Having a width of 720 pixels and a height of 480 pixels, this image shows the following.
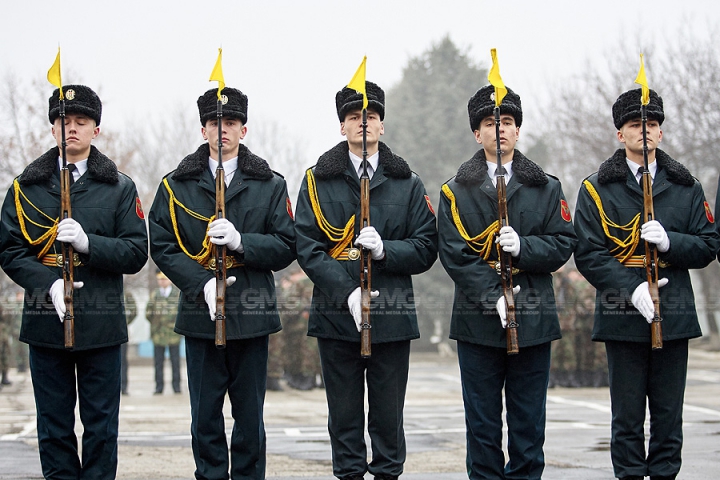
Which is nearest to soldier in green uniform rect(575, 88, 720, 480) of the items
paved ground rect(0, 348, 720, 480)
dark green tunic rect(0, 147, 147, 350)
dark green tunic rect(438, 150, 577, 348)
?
dark green tunic rect(438, 150, 577, 348)

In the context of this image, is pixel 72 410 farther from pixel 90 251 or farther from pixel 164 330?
pixel 164 330

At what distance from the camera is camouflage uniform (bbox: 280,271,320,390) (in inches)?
725

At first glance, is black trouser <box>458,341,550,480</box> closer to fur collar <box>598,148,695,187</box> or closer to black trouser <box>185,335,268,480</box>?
fur collar <box>598,148,695,187</box>

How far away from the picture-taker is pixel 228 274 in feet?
20.9

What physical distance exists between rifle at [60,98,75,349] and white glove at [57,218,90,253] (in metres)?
0.06

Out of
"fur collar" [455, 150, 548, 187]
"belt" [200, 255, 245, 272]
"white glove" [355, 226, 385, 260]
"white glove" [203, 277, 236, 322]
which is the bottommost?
"white glove" [203, 277, 236, 322]

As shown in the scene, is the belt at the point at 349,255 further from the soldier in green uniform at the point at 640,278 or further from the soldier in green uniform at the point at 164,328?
the soldier in green uniform at the point at 164,328

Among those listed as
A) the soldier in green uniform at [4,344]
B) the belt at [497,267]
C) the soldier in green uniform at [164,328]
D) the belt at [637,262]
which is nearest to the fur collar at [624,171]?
the belt at [637,262]

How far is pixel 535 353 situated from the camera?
20.8 feet

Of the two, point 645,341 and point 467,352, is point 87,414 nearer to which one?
point 467,352

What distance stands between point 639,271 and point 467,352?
3.97 feet

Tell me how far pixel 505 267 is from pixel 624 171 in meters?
1.11

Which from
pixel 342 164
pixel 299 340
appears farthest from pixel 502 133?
pixel 299 340

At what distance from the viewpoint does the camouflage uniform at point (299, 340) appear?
18.4 meters
